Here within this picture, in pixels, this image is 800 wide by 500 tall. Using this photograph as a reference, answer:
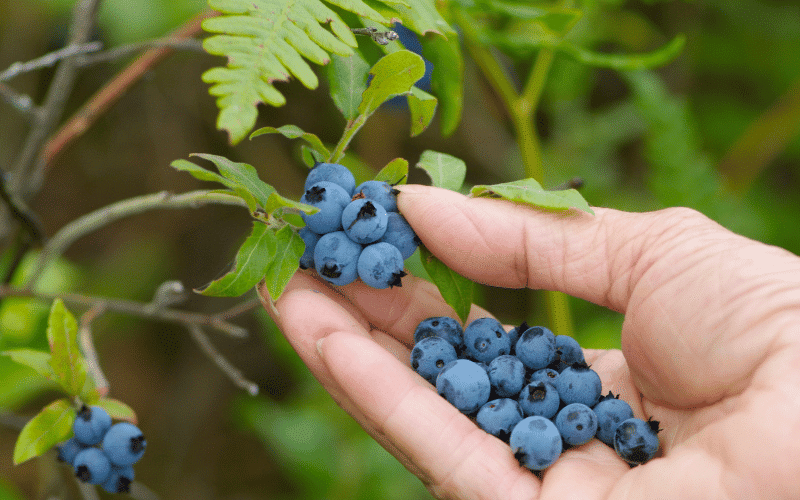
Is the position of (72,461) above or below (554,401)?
below

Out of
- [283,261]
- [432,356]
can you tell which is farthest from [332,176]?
[432,356]

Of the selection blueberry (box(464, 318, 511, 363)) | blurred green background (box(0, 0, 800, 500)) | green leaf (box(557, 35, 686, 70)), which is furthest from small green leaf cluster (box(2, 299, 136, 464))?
green leaf (box(557, 35, 686, 70))

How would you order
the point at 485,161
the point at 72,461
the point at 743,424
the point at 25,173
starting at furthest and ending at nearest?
the point at 485,161
the point at 25,173
the point at 72,461
the point at 743,424

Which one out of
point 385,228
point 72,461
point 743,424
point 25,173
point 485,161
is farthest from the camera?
point 485,161

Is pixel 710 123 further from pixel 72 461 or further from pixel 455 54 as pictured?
pixel 72 461

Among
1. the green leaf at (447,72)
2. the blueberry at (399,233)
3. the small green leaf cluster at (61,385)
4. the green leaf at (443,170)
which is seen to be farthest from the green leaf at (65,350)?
the green leaf at (447,72)

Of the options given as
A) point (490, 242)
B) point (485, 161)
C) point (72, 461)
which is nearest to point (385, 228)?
point (490, 242)
